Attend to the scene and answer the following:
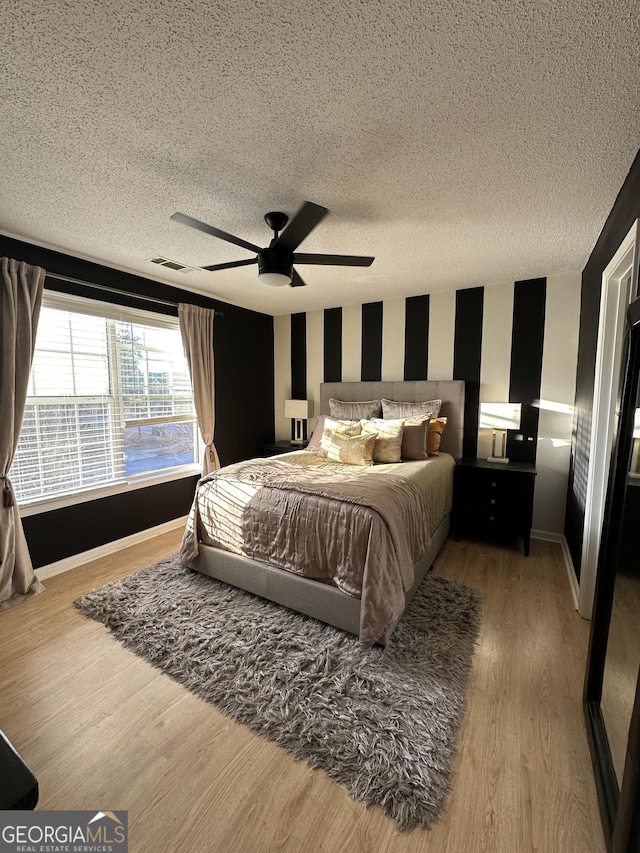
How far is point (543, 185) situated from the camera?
72.2 inches

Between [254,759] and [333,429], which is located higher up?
[333,429]

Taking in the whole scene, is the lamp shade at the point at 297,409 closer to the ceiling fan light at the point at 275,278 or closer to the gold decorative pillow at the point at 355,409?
the gold decorative pillow at the point at 355,409

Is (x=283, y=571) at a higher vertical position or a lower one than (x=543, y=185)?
lower

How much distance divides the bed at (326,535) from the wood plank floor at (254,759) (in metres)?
0.65

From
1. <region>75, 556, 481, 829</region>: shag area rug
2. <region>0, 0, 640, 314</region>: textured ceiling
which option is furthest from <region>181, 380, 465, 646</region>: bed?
<region>0, 0, 640, 314</region>: textured ceiling

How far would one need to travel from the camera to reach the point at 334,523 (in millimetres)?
2068

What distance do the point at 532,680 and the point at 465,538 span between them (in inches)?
69.5

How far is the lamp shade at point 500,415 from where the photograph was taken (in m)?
3.38

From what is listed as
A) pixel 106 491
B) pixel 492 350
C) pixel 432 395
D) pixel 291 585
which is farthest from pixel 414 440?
pixel 106 491

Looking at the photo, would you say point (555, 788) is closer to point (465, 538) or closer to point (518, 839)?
point (518, 839)

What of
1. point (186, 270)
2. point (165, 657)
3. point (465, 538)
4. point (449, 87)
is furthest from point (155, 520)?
point (449, 87)

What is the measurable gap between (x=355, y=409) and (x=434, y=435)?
0.97 m

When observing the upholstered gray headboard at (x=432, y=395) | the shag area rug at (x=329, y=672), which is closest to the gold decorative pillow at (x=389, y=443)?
the upholstered gray headboard at (x=432, y=395)

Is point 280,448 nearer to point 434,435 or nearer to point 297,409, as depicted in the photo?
point 297,409
